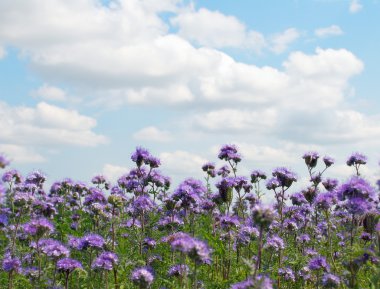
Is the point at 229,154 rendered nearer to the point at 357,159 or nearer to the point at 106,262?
the point at 357,159

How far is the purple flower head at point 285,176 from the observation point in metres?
12.8

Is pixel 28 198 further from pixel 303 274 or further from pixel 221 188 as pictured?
pixel 303 274

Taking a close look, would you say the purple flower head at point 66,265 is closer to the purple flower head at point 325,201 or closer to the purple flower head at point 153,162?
the purple flower head at point 153,162

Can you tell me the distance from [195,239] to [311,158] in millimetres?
7726

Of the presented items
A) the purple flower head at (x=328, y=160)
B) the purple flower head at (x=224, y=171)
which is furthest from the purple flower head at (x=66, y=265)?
the purple flower head at (x=224, y=171)

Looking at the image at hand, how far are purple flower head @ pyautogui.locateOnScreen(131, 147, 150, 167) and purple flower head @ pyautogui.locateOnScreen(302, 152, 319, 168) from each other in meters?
4.44

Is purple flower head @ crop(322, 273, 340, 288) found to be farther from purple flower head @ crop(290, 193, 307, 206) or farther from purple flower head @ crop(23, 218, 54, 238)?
purple flower head @ crop(290, 193, 307, 206)

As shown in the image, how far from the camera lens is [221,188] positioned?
43.2 feet

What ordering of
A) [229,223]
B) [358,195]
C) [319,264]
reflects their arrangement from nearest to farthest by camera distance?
1. [358,195]
2. [319,264]
3. [229,223]

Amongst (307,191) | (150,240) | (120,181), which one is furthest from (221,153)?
(120,181)

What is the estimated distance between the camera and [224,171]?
1648cm

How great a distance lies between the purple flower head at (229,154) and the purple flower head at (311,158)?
1.95 m

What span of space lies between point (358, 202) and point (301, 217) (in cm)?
626

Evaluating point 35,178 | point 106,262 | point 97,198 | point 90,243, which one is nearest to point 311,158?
point 97,198
